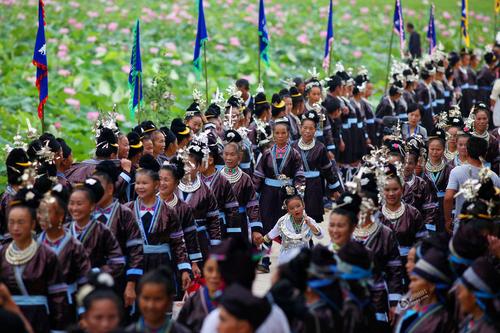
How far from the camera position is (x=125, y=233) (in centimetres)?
855

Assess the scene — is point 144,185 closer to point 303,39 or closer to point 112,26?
point 112,26

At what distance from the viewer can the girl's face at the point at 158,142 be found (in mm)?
11383

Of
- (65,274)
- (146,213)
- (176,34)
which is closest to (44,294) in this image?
(65,274)

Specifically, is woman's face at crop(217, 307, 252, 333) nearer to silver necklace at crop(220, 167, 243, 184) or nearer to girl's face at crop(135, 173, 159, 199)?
girl's face at crop(135, 173, 159, 199)

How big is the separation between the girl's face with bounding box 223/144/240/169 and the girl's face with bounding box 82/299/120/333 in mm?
5048

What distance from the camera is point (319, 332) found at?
634 cm

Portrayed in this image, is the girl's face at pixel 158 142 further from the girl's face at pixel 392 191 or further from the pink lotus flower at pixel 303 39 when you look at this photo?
the pink lotus flower at pixel 303 39

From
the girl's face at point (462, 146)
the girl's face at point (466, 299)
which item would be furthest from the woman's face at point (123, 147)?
the girl's face at point (466, 299)

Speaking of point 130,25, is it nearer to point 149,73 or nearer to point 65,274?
point 149,73

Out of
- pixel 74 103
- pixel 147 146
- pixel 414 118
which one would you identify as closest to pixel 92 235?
pixel 147 146

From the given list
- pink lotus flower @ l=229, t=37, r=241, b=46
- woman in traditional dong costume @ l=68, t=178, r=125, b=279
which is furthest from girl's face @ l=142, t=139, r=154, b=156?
pink lotus flower @ l=229, t=37, r=241, b=46

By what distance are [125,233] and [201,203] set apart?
1.56m

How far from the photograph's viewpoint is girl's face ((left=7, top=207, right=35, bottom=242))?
23.9 ft

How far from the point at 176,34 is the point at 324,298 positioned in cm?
1933
